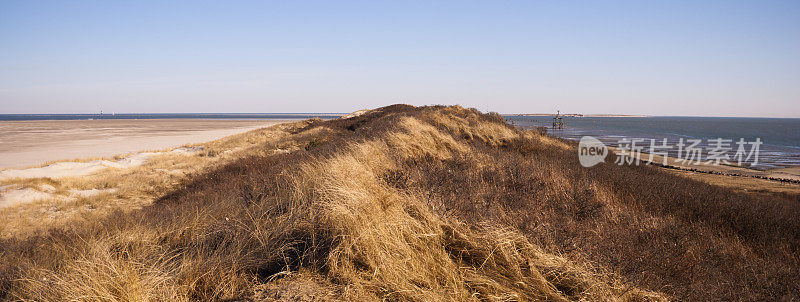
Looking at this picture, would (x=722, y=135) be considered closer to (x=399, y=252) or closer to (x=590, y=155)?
(x=590, y=155)

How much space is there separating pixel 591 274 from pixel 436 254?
144cm

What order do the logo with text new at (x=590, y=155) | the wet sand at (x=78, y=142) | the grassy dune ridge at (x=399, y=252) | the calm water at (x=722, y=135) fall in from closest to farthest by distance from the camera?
the grassy dune ridge at (x=399, y=252) < the logo with text new at (x=590, y=155) < the wet sand at (x=78, y=142) < the calm water at (x=722, y=135)

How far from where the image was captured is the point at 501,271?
11.1 feet

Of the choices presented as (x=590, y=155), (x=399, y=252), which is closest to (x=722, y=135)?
(x=590, y=155)

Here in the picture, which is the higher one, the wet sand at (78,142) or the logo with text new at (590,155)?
the logo with text new at (590,155)

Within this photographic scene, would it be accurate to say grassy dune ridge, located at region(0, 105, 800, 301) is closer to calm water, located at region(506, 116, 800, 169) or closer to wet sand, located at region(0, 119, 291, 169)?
wet sand, located at region(0, 119, 291, 169)

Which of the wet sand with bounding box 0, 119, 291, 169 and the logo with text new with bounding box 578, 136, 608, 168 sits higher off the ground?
the logo with text new with bounding box 578, 136, 608, 168

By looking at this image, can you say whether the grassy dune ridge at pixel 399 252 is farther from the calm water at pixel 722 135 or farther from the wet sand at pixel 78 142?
the calm water at pixel 722 135

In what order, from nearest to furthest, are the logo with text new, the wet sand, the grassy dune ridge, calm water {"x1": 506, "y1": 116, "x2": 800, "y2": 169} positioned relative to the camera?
the grassy dune ridge, the logo with text new, the wet sand, calm water {"x1": 506, "y1": 116, "x2": 800, "y2": 169}

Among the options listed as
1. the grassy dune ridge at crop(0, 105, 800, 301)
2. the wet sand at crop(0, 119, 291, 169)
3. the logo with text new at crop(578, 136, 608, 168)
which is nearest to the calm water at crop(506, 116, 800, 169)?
the logo with text new at crop(578, 136, 608, 168)

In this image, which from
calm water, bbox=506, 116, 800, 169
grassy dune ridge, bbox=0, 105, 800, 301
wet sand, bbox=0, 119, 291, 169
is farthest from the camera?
calm water, bbox=506, 116, 800, 169

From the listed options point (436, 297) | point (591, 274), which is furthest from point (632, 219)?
point (436, 297)

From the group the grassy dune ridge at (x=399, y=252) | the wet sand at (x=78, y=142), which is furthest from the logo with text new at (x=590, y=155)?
the wet sand at (x=78, y=142)

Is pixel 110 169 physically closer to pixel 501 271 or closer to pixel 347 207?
pixel 347 207
